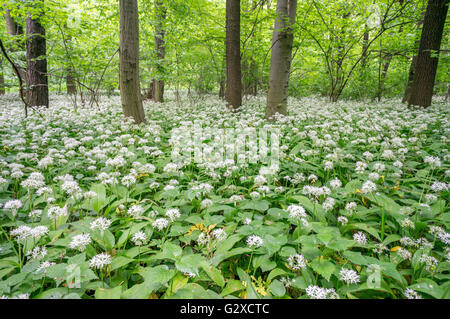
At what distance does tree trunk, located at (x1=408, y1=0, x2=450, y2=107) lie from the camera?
6.80m

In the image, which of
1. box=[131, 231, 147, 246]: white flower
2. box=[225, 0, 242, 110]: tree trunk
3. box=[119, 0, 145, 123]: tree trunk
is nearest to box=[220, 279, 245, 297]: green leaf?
box=[131, 231, 147, 246]: white flower

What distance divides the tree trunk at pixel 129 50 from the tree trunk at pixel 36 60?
345cm

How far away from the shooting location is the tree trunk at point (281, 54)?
6.01 m

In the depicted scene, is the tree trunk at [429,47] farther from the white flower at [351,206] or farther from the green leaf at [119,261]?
the green leaf at [119,261]

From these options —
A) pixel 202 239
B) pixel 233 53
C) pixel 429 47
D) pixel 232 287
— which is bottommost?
pixel 232 287

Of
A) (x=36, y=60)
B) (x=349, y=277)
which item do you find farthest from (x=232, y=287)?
(x=36, y=60)

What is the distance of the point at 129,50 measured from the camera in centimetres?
511

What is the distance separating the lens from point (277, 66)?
6211mm

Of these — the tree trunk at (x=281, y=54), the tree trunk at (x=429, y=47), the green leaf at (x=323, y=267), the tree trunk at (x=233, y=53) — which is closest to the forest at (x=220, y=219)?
the green leaf at (x=323, y=267)

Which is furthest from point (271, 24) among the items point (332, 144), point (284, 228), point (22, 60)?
point (284, 228)

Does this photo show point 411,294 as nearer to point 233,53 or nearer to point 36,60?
point 233,53

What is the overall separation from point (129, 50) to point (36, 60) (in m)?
5.23

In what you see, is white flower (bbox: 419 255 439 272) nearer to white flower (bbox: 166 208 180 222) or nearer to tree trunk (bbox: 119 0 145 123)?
white flower (bbox: 166 208 180 222)

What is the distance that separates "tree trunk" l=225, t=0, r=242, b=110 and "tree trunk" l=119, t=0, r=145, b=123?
346 cm
